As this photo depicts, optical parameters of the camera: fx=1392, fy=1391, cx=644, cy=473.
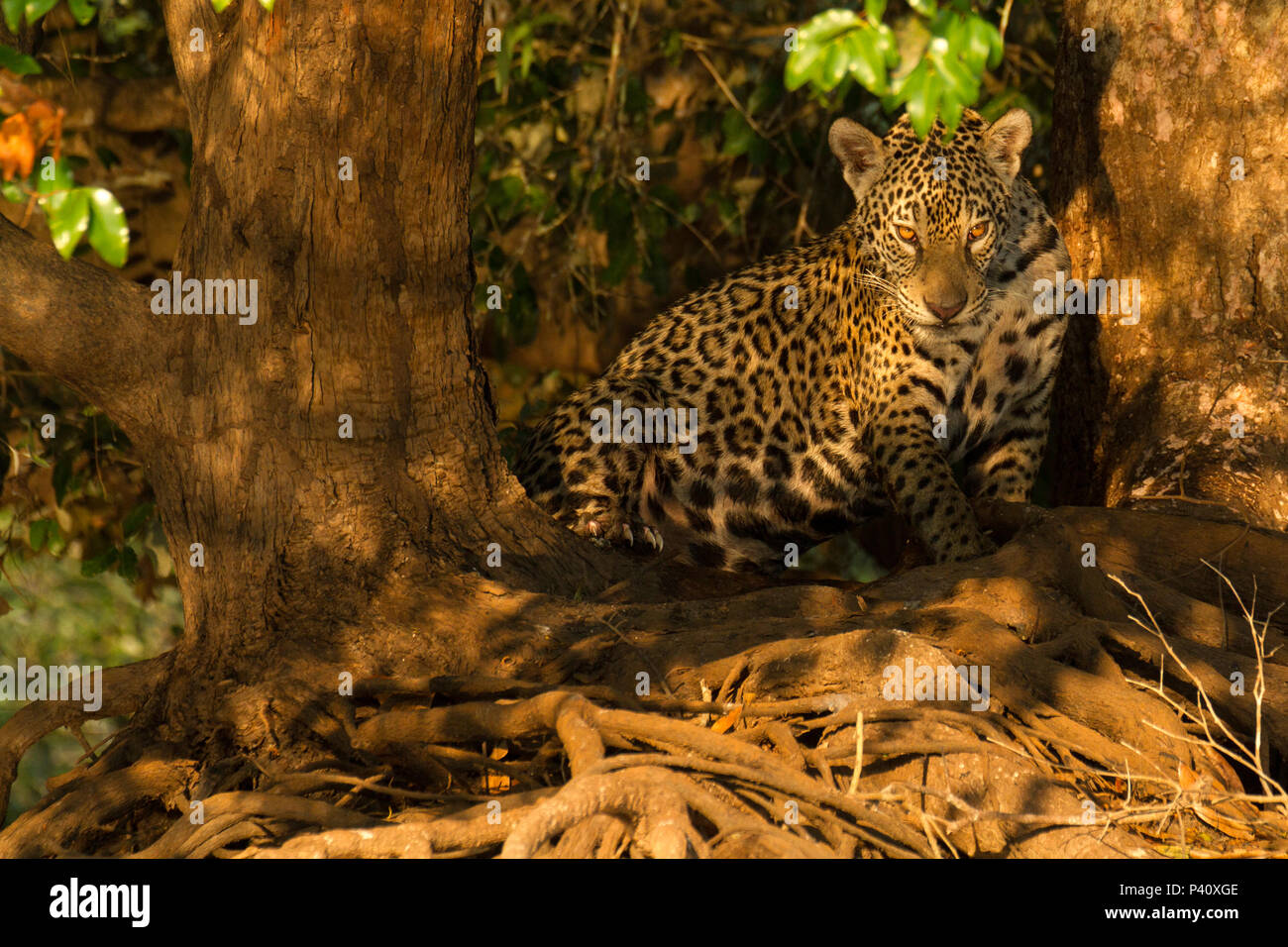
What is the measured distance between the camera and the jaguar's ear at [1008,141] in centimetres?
595

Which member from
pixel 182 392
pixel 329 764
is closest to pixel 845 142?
pixel 182 392

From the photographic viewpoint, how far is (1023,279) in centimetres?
600

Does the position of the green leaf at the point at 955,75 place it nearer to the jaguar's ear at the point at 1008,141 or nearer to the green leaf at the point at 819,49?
the green leaf at the point at 819,49

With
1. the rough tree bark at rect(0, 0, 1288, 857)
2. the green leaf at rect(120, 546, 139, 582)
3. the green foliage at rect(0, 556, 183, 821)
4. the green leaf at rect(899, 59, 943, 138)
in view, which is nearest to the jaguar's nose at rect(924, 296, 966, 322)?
the rough tree bark at rect(0, 0, 1288, 857)

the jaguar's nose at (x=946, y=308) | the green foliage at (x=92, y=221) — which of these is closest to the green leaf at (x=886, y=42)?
the green foliage at (x=92, y=221)

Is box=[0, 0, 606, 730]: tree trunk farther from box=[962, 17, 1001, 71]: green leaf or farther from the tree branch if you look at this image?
box=[962, 17, 1001, 71]: green leaf

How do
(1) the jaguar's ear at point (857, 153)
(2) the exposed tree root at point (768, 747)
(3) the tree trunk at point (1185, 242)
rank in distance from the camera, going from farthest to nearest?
1. (1) the jaguar's ear at point (857, 153)
2. (3) the tree trunk at point (1185, 242)
3. (2) the exposed tree root at point (768, 747)

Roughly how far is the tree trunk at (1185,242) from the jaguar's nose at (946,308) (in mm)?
896

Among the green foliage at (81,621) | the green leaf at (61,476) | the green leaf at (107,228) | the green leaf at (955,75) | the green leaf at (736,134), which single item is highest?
the green leaf at (736,134)

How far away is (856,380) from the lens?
6.39 metres

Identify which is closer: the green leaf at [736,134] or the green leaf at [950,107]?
the green leaf at [950,107]

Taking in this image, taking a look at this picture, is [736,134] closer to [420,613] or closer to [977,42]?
[420,613]

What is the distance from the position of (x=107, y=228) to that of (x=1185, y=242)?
4.67m

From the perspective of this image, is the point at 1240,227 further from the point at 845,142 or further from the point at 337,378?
the point at 337,378
